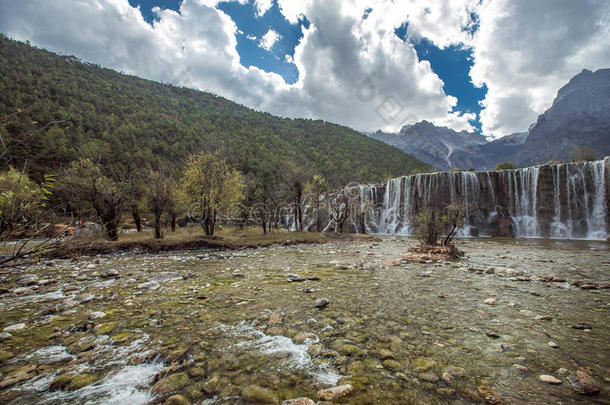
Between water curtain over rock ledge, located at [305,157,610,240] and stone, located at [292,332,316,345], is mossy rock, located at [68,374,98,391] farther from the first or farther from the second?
water curtain over rock ledge, located at [305,157,610,240]

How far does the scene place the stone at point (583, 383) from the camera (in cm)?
212

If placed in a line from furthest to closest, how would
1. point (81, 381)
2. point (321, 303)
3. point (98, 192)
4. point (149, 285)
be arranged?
point (98, 192)
point (149, 285)
point (321, 303)
point (81, 381)

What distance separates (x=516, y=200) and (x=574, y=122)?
21394 cm

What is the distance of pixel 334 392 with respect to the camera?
212cm

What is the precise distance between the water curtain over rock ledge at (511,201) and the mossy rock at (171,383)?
1198 inches

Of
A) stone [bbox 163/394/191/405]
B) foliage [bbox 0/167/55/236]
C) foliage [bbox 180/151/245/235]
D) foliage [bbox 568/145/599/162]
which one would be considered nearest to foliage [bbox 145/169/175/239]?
foliage [bbox 180/151/245/235]

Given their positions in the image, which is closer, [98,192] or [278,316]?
[278,316]

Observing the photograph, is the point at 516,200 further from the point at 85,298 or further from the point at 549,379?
the point at 85,298

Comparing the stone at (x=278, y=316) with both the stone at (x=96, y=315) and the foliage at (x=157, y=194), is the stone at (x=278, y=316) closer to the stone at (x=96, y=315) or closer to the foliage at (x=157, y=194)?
the stone at (x=96, y=315)

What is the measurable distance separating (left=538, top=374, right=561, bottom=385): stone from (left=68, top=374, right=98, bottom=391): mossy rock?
457 cm

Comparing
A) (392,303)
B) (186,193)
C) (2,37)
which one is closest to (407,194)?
(186,193)

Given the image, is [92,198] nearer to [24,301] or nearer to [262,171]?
[24,301]

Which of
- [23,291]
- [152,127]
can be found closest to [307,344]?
[23,291]

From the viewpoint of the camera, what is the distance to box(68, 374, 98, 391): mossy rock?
2.30m
